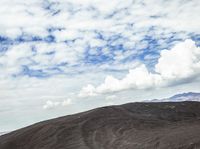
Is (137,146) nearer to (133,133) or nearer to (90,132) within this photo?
(133,133)

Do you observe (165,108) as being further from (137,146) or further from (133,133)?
(137,146)

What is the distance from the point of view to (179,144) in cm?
2947

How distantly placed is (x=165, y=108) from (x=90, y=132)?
64.7 feet

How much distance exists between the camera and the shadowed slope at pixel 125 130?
33875 mm

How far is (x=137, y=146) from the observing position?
33875mm

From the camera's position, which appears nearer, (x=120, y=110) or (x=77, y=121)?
(x=77, y=121)

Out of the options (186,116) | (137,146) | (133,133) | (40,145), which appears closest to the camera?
(137,146)

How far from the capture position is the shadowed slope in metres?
33.9

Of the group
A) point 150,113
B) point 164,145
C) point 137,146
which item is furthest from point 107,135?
point 150,113

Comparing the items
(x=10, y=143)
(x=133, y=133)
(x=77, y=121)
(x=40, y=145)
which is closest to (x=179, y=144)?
(x=133, y=133)

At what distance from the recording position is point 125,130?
43469mm

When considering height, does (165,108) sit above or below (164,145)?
above

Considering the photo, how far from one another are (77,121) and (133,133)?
536 inches

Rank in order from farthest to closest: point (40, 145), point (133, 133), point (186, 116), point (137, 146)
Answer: point (186, 116), point (40, 145), point (133, 133), point (137, 146)
